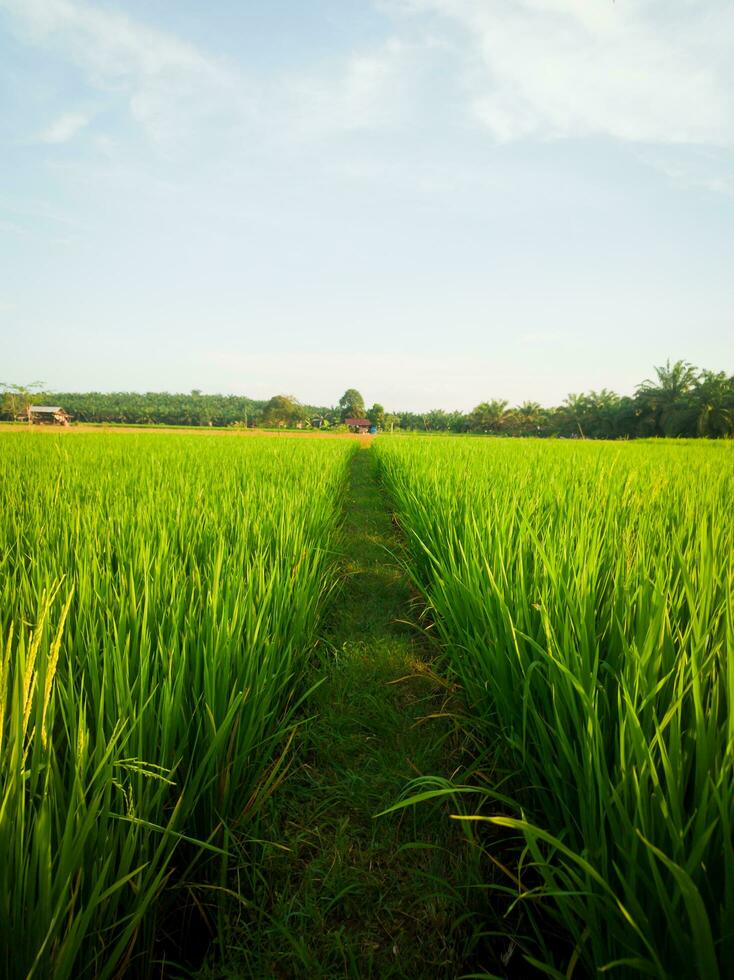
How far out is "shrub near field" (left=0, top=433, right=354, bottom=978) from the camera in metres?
0.60

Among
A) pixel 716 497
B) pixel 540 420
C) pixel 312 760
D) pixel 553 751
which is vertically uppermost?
pixel 540 420

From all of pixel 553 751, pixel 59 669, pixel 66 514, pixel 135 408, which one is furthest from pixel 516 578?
pixel 135 408

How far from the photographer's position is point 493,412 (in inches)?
2333

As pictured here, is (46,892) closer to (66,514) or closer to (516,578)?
(516,578)

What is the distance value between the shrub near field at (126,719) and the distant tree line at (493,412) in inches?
466

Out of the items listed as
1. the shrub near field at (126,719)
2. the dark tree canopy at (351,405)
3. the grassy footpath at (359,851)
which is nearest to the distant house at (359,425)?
the dark tree canopy at (351,405)

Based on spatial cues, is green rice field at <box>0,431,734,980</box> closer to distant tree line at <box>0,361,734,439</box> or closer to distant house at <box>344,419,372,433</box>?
distant tree line at <box>0,361,734,439</box>

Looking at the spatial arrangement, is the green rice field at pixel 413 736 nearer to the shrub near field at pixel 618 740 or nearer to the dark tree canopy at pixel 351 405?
the shrub near field at pixel 618 740

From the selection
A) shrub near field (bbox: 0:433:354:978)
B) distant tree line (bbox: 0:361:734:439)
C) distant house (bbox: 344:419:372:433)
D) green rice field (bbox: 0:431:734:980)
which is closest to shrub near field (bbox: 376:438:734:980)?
green rice field (bbox: 0:431:734:980)

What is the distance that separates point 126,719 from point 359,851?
0.73 meters

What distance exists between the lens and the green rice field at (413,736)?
594 mm

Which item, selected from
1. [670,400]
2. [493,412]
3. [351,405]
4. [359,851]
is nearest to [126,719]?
[359,851]

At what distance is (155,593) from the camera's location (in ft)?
4.28

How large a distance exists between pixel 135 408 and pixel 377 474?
252 feet
